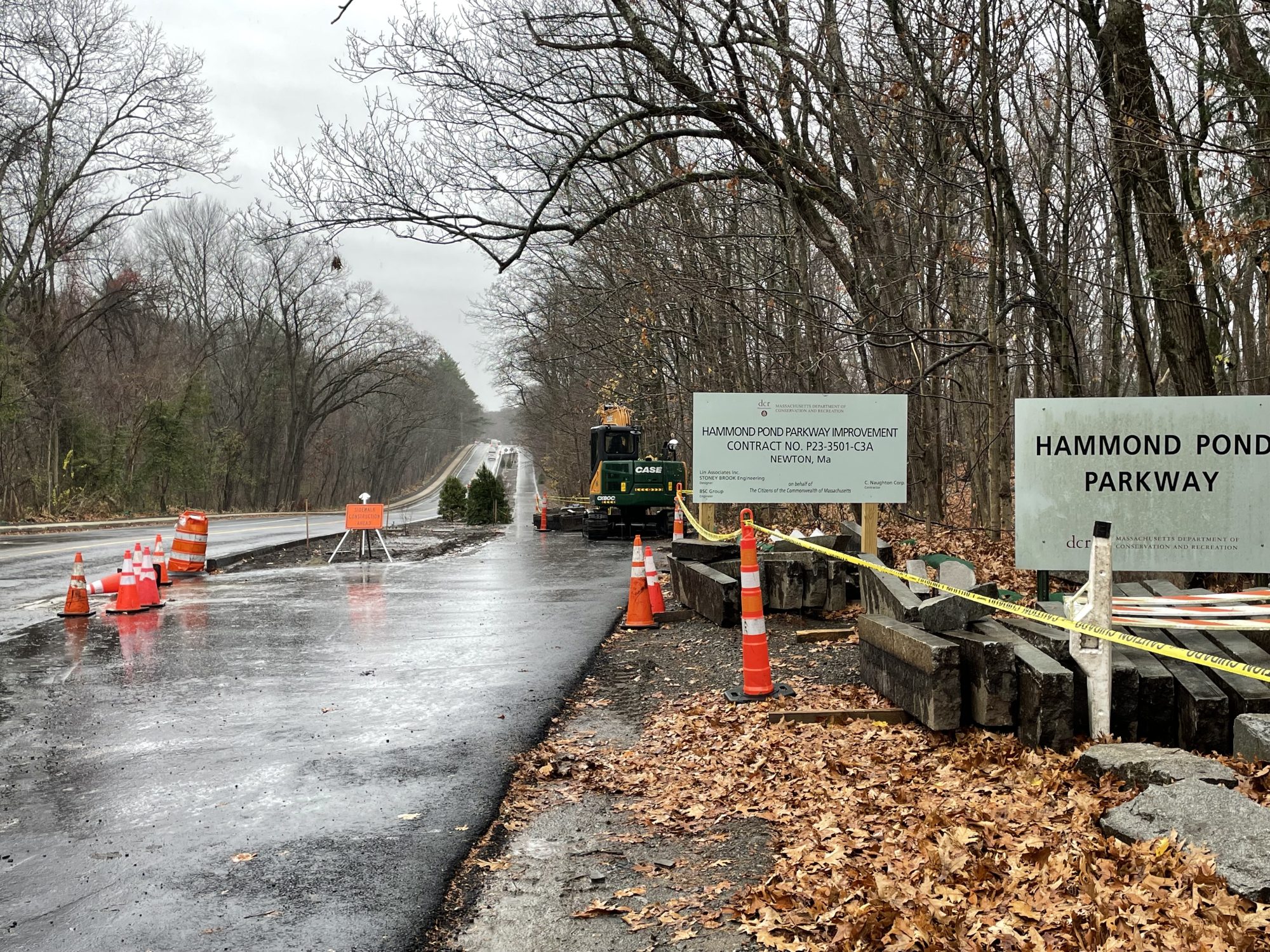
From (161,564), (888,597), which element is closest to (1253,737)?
(888,597)

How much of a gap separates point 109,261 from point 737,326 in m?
33.1

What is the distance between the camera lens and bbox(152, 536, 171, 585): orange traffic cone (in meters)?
14.9

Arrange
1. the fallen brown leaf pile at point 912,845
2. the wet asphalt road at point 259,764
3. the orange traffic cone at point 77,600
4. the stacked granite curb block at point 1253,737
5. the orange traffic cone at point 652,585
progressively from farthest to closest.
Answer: the orange traffic cone at point 77,600
the orange traffic cone at point 652,585
the stacked granite curb block at point 1253,737
the wet asphalt road at point 259,764
the fallen brown leaf pile at point 912,845

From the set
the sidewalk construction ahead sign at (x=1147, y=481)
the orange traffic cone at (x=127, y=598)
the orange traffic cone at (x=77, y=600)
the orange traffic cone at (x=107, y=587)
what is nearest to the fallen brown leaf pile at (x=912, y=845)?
the sidewalk construction ahead sign at (x=1147, y=481)

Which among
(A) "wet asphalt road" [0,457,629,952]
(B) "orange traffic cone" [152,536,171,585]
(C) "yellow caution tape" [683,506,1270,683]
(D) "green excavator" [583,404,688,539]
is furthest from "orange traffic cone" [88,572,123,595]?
(D) "green excavator" [583,404,688,539]

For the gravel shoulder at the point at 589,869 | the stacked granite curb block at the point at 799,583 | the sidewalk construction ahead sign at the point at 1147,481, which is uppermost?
the sidewalk construction ahead sign at the point at 1147,481

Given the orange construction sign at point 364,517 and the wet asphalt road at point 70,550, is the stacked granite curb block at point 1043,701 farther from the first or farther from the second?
the orange construction sign at point 364,517

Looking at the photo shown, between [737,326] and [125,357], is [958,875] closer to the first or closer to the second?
[737,326]

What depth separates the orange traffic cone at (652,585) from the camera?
1169 centimetres

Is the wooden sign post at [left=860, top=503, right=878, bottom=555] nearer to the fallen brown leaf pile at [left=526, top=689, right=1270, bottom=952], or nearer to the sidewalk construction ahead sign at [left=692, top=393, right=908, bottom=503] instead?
the sidewalk construction ahead sign at [left=692, top=393, right=908, bottom=503]

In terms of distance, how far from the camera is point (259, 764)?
6098mm

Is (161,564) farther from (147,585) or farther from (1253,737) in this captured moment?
(1253,737)

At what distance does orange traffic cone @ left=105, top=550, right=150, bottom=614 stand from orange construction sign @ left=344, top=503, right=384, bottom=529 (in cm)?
711

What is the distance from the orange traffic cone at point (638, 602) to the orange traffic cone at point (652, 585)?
0.18 meters
